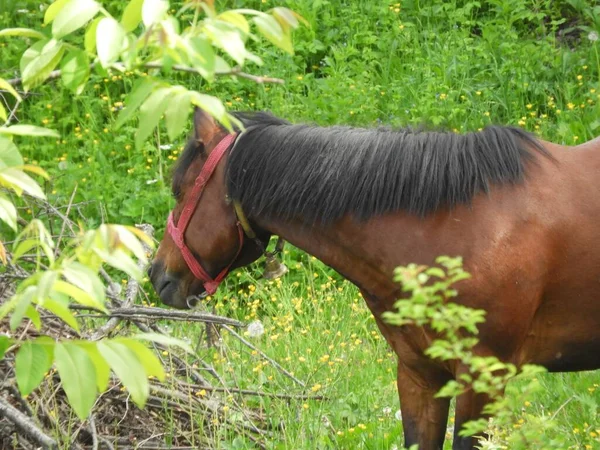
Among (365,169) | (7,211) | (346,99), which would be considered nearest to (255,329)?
(365,169)

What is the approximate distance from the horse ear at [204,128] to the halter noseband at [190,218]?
7 cm

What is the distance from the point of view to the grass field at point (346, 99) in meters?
5.88

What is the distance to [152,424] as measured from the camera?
4.41 metres

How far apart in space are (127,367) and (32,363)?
0.23 meters

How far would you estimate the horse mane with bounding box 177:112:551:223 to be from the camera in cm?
351

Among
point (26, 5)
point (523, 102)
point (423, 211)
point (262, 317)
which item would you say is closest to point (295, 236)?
point (423, 211)

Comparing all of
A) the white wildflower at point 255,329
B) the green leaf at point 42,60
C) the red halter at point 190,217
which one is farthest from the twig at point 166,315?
the green leaf at point 42,60

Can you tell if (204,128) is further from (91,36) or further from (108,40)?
(108,40)

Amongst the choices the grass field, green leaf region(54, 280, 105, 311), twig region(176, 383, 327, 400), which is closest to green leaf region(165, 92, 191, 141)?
green leaf region(54, 280, 105, 311)

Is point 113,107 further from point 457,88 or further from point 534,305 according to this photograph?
point 534,305

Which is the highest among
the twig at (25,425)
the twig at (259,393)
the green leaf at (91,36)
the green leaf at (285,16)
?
the green leaf at (285,16)

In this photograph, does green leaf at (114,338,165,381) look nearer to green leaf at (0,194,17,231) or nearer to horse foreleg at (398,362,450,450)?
green leaf at (0,194,17,231)

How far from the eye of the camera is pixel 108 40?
5.83 feet

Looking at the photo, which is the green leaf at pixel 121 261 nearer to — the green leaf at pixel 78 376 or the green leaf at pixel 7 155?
the green leaf at pixel 78 376
